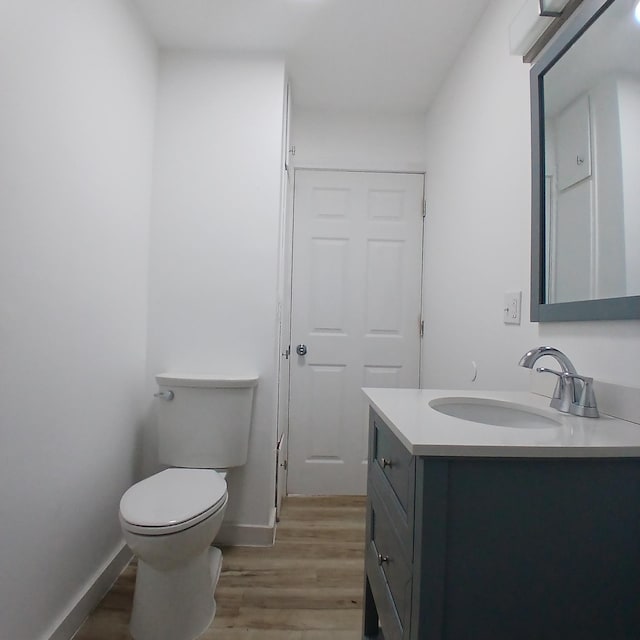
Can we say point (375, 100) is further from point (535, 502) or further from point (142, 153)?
point (535, 502)

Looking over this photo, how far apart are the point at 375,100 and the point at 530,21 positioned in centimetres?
125

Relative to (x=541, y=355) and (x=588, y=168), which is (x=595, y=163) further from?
(x=541, y=355)

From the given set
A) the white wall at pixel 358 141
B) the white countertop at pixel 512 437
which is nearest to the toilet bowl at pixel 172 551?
the white countertop at pixel 512 437

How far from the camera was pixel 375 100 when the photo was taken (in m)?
2.24

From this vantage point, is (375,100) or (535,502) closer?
(535,502)

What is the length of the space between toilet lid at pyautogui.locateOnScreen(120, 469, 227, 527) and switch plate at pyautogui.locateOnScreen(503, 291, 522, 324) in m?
1.19

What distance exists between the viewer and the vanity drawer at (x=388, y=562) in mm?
748

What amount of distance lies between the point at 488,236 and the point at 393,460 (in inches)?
41.0

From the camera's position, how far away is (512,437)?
709 millimetres

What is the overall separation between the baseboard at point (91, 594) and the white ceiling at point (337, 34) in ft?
7.59

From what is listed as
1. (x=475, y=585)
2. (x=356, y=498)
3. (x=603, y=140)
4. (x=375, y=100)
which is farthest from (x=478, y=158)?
(x=356, y=498)

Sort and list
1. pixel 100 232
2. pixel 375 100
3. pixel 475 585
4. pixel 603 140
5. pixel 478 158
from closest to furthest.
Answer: pixel 475 585
pixel 603 140
pixel 100 232
pixel 478 158
pixel 375 100

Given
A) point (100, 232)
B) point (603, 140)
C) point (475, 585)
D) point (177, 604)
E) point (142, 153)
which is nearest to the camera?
point (475, 585)

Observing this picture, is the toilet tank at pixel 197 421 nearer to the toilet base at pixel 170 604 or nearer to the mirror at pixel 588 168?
the toilet base at pixel 170 604
